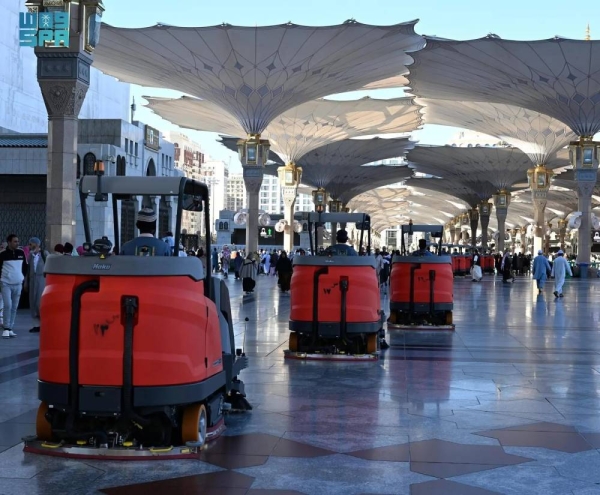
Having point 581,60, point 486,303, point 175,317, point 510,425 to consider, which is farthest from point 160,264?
point 581,60

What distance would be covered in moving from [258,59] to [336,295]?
856 inches

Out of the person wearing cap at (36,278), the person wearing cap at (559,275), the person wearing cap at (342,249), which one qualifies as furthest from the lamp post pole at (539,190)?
the person wearing cap at (342,249)

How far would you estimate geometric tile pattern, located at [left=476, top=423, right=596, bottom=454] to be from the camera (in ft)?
20.4

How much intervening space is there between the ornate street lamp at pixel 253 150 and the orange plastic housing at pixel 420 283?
69.3ft

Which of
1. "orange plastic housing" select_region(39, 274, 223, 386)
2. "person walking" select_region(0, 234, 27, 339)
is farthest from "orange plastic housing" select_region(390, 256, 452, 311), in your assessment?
"orange plastic housing" select_region(39, 274, 223, 386)

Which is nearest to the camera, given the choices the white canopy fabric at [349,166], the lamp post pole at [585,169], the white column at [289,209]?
the lamp post pole at [585,169]

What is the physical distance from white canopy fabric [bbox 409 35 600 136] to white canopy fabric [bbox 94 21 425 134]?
1640 mm

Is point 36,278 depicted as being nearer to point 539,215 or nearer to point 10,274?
point 10,274

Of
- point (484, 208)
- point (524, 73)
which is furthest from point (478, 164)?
point (524, 73)

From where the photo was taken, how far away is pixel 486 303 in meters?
24.1

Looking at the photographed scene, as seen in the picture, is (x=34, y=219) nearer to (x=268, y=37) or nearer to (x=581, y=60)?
(x=268, y=37)

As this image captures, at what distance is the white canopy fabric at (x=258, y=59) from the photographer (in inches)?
1176

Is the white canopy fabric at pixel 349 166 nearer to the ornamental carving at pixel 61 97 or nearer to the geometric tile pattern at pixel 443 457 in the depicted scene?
the ornamental carving at pixel 61 97

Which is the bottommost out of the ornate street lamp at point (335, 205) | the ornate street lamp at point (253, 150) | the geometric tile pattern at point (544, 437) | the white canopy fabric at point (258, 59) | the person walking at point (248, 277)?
the geometric tile pattern at point (544, 437)
